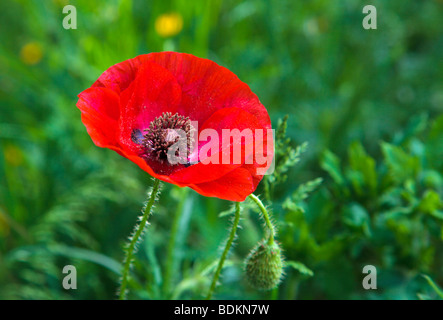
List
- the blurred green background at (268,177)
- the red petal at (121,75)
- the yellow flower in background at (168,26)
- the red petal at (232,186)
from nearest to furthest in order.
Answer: the red petal at (232,186), the red petal at (121,75), the blurred green background at (268,177), the yellow flower in background at (168,26)

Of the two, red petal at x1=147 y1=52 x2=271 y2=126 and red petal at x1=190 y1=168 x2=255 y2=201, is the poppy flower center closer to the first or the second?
red petal at x1=147 y1=52 x2=271 y2=126

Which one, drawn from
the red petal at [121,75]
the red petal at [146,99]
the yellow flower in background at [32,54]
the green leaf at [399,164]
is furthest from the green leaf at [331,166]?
the yellow flower in background at [32,54]

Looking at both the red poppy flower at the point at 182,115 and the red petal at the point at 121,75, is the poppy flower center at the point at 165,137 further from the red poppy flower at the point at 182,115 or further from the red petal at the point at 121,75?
the red petal at the point at 121,75

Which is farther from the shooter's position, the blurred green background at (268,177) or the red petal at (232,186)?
the blurred green background at (268,177)

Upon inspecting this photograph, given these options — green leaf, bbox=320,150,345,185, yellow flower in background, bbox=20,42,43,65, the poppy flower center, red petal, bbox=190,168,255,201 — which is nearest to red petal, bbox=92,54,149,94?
the poppy flower center

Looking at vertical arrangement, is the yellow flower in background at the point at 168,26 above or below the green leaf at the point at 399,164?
above
